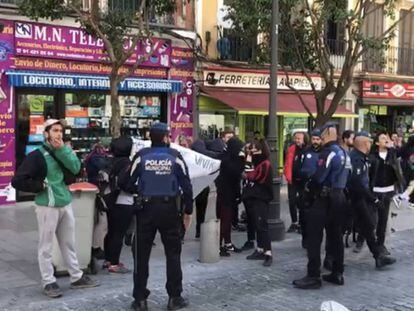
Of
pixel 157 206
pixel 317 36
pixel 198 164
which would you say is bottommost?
pixel 157 206

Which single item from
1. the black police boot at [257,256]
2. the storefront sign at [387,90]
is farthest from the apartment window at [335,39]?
the black police boot at [257,256]

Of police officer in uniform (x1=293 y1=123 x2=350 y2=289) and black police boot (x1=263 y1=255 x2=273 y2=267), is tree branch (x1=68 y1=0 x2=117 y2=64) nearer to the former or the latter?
black police boot (x1=263 y1=255 x2=273 y2=267)

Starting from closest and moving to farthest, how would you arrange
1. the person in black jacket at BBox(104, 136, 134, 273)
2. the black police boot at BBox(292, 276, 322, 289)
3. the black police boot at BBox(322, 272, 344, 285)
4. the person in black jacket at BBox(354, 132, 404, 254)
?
the black police boot at BBox(292, 276, 322, 289)
the black police boot at BBox(322, 272, 344, 285)
the person in black jacket at BBox(104, 136, 134, 273)
the person in black jacket at BBox(354, 132, 404, 254)

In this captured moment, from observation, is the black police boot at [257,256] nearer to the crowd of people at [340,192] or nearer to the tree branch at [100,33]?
the crowd of people at [340,192]

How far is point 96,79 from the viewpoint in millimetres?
13164

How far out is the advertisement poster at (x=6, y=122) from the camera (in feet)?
38.6

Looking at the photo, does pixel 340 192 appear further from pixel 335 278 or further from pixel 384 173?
pixel 384 173

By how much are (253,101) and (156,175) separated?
10.5 meters

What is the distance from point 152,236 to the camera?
18.7ft

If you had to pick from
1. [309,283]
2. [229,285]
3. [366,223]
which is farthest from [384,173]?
[229,285]

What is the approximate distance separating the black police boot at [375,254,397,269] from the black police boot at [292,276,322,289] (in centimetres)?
136

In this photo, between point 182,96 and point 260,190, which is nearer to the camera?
point 260,190

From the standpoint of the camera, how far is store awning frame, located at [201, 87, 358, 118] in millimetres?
15121

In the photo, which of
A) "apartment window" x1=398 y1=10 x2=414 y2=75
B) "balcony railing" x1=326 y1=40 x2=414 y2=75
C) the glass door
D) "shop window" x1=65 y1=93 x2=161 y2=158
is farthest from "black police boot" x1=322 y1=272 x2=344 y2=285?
"apartment window" x1=398 y1=10 x2=414 y2=75
